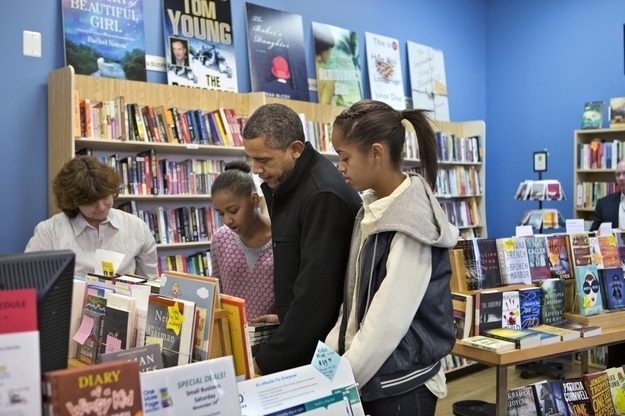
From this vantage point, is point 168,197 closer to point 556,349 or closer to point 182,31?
point 182,31

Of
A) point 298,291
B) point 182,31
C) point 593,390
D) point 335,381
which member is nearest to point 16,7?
point 182,31

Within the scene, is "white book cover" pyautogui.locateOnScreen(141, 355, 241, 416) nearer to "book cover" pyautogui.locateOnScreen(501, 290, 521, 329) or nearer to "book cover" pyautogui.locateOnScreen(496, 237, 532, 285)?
"book cover" pyautogui.locateOnScreen(501, 290, 521, 329)

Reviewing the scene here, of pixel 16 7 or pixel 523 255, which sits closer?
pixel 523 255

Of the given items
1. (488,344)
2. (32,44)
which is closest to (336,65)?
(32,44)

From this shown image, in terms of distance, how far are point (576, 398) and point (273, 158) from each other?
180 cm

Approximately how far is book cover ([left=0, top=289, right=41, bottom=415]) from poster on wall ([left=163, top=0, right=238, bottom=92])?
372 cm

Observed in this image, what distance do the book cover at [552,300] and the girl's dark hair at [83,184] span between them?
83.1 inches

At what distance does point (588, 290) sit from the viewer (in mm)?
3027

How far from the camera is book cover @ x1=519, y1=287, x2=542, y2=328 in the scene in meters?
2.82

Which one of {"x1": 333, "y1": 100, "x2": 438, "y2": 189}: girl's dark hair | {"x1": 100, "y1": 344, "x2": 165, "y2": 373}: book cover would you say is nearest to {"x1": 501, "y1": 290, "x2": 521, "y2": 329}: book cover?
{"x1": 333, "y1": 100, "x2": 438, "y2": 189}: girl's dark hair

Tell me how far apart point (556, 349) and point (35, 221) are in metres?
3.13

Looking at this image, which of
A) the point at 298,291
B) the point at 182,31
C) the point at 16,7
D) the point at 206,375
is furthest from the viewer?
the point at 182,31

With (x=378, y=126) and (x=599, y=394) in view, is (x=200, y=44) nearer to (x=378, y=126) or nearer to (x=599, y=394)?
(x=378, y=126)

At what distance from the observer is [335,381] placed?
4.92 feet
